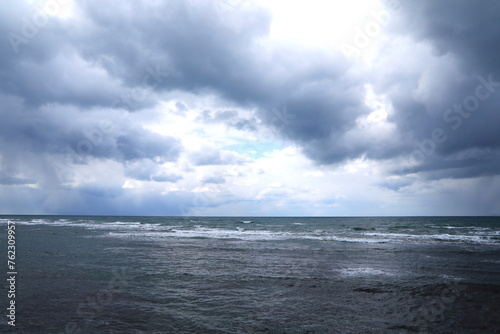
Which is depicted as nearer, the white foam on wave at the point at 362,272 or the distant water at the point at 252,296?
the distant water at the point at 252,296

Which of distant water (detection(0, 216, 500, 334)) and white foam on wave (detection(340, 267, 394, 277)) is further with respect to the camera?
white foam on wave (detection(340, 267, 394, 277))

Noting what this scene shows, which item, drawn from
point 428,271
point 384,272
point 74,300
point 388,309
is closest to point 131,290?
point 74,300

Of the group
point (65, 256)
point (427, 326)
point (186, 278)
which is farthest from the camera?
point (65, 256)

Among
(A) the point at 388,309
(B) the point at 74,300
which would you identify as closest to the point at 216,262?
(B) the point at 74,300

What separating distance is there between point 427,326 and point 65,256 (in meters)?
23.2

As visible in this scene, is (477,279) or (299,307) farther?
(477,279)

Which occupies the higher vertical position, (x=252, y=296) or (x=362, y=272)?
(x=252, y=296)

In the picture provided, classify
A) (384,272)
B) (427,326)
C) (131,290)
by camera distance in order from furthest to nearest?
(384,272) → (131,290) → (427,326)

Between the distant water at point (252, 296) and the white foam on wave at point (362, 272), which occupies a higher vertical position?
the distant water at point (252, 296)

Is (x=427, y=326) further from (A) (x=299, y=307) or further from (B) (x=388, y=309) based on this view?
(A) (x=299, y=307)

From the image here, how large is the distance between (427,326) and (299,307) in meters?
4.11

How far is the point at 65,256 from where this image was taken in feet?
72.1

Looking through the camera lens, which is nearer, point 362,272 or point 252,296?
point 252,296

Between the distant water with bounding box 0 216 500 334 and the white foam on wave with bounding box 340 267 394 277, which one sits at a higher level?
the distant water with bounding box 0 216 500 334
